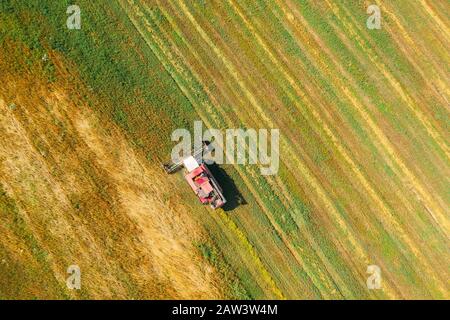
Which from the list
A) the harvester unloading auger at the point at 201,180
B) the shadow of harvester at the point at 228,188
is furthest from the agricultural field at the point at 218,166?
the harvester unloading auger at the point at 201,180

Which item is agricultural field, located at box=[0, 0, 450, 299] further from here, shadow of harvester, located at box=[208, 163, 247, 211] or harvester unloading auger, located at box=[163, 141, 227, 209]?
harvester unloading auger, located at box=[163, 141, 227, 209]

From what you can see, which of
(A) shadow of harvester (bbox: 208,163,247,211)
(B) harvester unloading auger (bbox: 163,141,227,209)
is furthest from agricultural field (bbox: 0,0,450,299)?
(B) harvester unloading auger (bbox: 163,141,227,209)

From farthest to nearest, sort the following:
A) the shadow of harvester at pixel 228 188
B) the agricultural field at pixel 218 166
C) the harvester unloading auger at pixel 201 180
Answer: the shadow of harvester at pixel 228 188
the harvester unloading auger at pixel 201 180
the agricultural field at pixel 218 166

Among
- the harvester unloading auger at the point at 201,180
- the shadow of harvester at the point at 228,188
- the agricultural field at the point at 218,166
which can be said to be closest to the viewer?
the agricultural field at the point at 218,166

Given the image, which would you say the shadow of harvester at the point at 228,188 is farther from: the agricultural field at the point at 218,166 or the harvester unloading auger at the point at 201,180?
the harvester unloading auger at the point at 201,180

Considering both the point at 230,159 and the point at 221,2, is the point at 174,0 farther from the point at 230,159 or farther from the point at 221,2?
the point at 230,159
